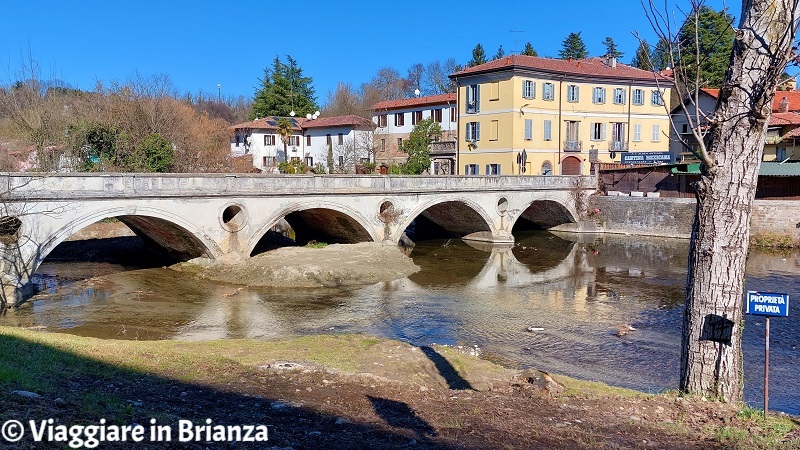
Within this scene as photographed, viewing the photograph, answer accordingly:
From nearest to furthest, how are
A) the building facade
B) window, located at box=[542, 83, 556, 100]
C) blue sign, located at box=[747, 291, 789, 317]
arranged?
blue sign, located at box=[747, 291, 789, 317], window, located at box=[542, 83, 556, 100], the building facade

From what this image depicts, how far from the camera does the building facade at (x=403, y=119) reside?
200 feet

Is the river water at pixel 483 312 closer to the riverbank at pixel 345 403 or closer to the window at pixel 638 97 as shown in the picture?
the riverbank at pixel 345 403

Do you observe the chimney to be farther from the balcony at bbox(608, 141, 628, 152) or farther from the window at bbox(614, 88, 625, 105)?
the balcony at bbox(608, 141, 628, 152)

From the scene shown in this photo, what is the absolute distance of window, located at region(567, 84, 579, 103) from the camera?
2046 inches

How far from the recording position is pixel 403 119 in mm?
64625

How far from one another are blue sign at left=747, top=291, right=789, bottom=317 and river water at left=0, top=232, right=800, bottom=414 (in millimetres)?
6144

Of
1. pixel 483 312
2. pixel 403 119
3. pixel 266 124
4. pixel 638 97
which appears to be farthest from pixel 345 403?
pixel 266 124

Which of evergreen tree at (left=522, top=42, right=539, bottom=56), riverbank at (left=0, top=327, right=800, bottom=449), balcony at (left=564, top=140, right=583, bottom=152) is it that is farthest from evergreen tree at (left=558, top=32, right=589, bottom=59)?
riverbank at (left=0, top=327, right=800, bottom=449)

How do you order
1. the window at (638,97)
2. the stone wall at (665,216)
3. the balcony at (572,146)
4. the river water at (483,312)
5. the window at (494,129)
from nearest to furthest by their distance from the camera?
the river water at (483,312) < the stone wall at (665,216) < the window at (494,129) < the balcony at (572,146) < the window at (638,97)

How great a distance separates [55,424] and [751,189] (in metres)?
9.63

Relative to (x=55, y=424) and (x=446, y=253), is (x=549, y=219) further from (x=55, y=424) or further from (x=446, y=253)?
(x=55, y=424)

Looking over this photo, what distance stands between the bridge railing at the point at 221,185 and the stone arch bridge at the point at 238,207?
1.6 inches

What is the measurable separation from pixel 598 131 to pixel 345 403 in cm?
4944

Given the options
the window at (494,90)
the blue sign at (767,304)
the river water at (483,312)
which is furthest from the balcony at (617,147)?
the blue sign at (767,304)
